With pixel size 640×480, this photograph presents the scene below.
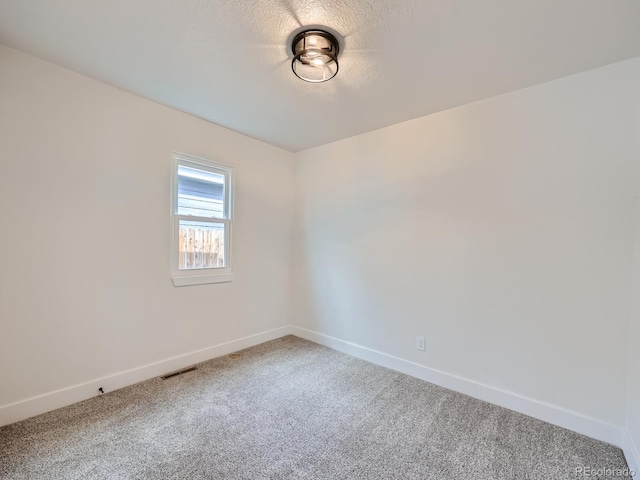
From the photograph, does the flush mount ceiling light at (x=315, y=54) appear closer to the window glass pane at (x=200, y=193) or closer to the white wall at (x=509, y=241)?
the white wall at (x=509, y=241)

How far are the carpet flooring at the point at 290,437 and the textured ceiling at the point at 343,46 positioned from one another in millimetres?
2430

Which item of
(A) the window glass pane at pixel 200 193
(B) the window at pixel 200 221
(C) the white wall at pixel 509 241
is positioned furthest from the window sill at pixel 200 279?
(C) the white wall at pixel 509 241

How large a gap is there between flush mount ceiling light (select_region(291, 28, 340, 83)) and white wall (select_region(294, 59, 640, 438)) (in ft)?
3.78

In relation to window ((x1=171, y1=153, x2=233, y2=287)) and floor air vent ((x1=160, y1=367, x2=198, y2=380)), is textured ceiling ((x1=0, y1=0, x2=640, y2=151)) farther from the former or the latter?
floor air vent ((x1=160, y1=367, x2=198, y2=380))

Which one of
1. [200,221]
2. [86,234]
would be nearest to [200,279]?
[200,221]

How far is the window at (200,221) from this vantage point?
2770 millimetres

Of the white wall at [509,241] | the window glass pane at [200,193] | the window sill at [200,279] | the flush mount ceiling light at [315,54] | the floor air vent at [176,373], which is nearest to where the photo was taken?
the flush mount ceiling light at [315,54]

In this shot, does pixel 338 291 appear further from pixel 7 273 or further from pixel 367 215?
pixel 7 273

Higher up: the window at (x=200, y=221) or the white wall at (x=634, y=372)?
the window at (x=200, y=221)

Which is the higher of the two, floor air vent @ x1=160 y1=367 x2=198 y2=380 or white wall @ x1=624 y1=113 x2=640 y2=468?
white wall @ x1=624 y1=113 x2=640 y2=468

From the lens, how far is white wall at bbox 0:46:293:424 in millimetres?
1924

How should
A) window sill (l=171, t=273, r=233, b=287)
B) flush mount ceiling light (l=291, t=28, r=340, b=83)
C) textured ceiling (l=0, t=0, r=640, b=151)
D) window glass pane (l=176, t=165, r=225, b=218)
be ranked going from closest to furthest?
1. textured ceiling (l=0, t=0, r=640, b=151)
2. flush mount ceiling light (l=291, t=28, r=340, b=83)
3. window sill (l=171, t=273, r=233, b=287)
4. window glass pane (l=176, t=165, r=225, b=218)

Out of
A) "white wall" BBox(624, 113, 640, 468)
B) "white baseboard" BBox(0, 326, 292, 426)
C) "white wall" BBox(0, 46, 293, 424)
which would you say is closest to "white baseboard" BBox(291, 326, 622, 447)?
"white wall" BBox(624, 113, 640, 468)

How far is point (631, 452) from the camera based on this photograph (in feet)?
5.30
